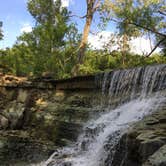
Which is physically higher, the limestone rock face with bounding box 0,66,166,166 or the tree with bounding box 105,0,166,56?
the tree with bounding box 105,0,166,56

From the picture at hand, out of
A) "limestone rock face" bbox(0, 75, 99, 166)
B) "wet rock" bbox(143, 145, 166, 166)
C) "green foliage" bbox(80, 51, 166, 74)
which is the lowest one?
"limestone rock face" bbox(0, 75, 99, 166)

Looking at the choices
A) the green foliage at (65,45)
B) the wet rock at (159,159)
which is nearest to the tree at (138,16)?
the green foliage at (65,45)

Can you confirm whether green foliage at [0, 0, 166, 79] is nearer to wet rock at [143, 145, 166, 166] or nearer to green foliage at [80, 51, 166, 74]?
green foliage at [80, 51, 166, 74]

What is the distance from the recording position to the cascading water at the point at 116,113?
388 inches

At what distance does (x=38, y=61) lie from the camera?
82.6 ft

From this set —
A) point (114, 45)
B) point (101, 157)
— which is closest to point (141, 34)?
point (114, 45)

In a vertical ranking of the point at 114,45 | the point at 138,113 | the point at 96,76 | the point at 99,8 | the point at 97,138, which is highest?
the point at 99,8

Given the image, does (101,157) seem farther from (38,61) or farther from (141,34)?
(38,61)

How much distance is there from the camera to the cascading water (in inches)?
388

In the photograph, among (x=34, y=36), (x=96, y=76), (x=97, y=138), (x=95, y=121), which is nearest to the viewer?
(x=97, y=138)

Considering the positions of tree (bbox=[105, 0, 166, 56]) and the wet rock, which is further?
tree (bbox=[105, 0, 166, 56])

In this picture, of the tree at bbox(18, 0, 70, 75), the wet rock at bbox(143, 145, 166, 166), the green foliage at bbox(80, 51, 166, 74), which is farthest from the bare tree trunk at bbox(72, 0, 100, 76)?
the wet rock at bbox(143, 145, 166, 166)

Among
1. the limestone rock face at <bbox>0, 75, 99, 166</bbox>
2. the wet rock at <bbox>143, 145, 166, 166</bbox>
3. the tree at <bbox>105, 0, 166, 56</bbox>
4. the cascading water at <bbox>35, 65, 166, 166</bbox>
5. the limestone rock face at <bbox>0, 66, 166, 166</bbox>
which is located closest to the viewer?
the wet rock at <bbox>143, 145, 166, 166</bbox>

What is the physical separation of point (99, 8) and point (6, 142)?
12.5 m
